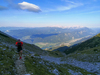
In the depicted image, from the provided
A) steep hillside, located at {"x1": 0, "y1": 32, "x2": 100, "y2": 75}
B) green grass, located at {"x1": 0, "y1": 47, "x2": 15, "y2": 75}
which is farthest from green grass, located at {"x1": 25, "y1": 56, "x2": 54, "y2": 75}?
green grass, located at {"x1": 0, "y1": 47, "x2": 15, "y2": 75}

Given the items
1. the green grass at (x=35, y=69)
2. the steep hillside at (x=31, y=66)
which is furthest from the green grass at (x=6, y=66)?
the green grass at (x=35, y=69)

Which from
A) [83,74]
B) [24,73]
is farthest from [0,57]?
[83,74]

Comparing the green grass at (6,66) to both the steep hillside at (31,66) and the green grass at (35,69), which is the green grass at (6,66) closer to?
the steep hillside at (31,66)

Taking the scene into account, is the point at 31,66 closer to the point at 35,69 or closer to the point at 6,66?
the point at 35,69

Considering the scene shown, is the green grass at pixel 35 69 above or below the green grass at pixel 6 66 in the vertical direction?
below

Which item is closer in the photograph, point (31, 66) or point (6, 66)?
point (6, 66)

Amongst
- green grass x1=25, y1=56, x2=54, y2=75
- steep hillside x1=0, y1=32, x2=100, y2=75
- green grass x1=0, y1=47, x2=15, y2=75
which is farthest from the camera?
green grass x1=25, y1=56, x2=54, y2=75

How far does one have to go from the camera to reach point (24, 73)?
10.6 meters

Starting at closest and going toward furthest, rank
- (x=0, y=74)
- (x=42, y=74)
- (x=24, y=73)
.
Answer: (x=0, y=74)
(x=24, y=73)
(x=42, y=74)

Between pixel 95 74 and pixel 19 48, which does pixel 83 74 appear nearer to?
pixel 95 74

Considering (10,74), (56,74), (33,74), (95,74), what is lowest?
(95,74)

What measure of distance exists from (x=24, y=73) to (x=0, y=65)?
13.5ft

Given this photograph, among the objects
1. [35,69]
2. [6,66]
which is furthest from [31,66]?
[6,66]

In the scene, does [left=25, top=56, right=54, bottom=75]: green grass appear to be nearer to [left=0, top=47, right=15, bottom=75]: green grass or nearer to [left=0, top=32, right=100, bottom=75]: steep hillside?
[left=0, top=32, right=100, bottom=75]: steep hillside
